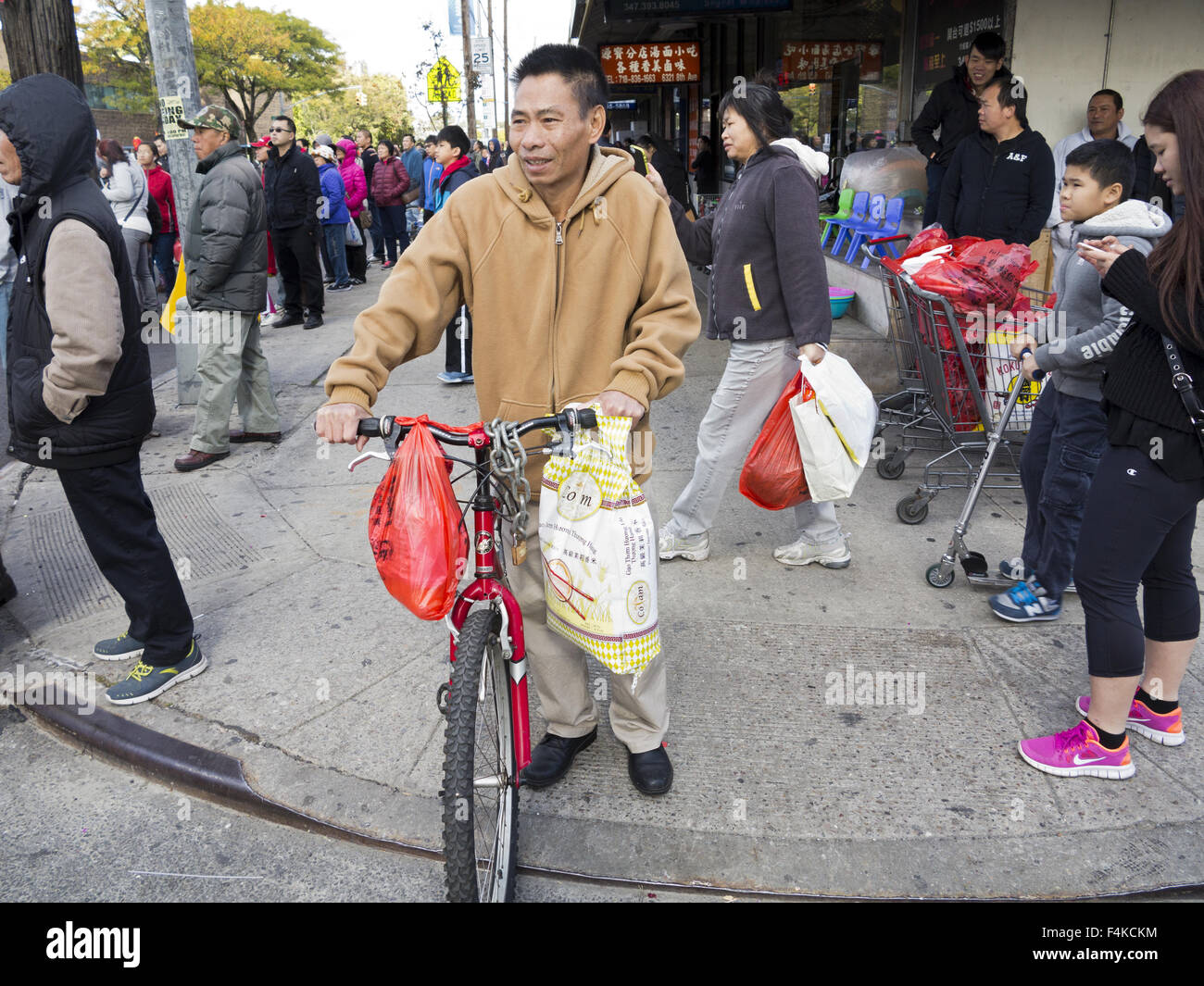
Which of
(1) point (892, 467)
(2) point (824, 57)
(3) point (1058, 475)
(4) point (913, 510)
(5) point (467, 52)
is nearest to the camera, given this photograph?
(3) point (1058, 475)

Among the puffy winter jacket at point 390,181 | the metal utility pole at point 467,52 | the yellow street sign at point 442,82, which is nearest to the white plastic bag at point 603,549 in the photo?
the puffy winter jacket at point 390,181

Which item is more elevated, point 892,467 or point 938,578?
point 892,467

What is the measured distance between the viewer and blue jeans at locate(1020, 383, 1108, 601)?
3682 millimetres

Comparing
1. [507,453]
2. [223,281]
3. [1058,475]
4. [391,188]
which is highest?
[391,188]

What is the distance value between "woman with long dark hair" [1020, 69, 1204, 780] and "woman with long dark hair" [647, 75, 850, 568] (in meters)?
1.43

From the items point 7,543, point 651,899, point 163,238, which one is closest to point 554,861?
point 651,899

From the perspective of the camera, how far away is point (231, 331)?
21.1ft

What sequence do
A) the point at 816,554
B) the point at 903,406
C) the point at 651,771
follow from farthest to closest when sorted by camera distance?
the point at 903,406 → the point at 816,554 → the point at 651,771

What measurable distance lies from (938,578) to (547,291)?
8.50 ft

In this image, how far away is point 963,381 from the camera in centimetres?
505

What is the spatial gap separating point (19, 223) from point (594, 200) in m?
2.24

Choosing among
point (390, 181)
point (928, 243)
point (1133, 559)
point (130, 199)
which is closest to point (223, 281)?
point (928, 243)

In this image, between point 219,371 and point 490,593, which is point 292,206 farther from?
point 490,593

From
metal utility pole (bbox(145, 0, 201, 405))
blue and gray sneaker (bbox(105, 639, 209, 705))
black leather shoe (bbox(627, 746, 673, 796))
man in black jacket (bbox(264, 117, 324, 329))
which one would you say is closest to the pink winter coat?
man in black jacket (bbox(264, 117, 324, 329))
